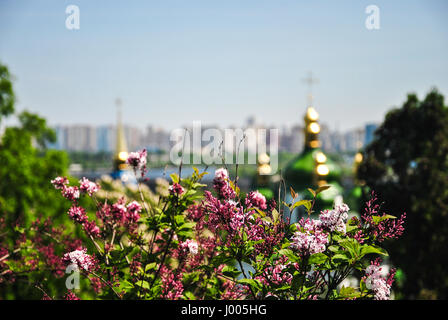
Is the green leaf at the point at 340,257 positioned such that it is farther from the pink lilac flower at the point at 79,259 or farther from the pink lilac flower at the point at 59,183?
the pink lilac flower at the point at 59,183

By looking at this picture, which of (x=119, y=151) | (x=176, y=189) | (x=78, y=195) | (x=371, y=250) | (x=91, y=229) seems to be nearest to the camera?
(x=371, y=250)

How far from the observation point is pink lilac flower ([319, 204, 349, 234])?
2641 mm

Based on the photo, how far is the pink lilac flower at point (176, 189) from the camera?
3314mm

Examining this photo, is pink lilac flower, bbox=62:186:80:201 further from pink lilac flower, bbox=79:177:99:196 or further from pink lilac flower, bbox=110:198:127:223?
pink lilac flower, bbox=110:198:127:223

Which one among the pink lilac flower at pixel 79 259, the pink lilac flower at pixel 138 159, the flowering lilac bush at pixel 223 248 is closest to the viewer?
the flowering lilac bush at pixel 223 248

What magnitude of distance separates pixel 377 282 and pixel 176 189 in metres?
1.71

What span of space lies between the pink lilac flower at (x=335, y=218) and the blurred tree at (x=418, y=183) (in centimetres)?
1118

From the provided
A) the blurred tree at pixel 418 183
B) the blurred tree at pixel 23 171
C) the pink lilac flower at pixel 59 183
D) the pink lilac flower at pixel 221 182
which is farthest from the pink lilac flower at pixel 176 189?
the blurred tree at pixel 23 171

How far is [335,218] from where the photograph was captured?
104 inches

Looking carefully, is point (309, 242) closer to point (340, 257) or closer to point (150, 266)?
point (340, 257)

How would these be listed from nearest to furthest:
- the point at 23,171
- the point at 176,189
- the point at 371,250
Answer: the point at 371,250 → the point at 176,189 → the point at 23,171

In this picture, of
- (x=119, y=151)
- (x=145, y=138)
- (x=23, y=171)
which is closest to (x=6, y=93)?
(x=23, y=171)

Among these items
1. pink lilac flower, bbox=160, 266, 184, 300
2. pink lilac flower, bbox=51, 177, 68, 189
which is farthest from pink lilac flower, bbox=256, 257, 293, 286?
pink lilac flower, bbox=51, 177, 68, 189
